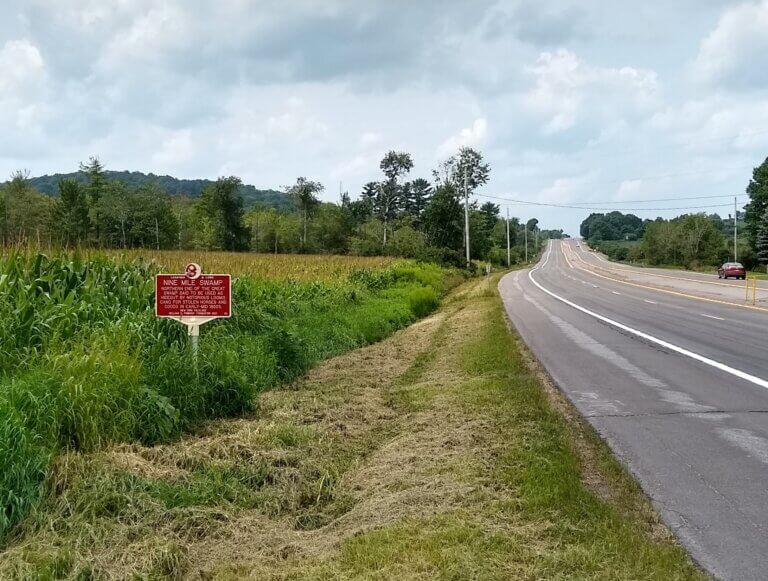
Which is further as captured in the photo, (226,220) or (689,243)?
(689,243)

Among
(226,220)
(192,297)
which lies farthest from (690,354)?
(226,220)

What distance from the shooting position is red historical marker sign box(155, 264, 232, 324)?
23.7 ft

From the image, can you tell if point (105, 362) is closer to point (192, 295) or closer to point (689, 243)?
point (192, 295)

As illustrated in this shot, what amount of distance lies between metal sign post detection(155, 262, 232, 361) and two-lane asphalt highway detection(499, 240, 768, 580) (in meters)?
4.88

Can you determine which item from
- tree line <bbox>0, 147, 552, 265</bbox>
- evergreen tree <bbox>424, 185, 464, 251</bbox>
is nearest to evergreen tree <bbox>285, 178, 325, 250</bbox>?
tree line <bbox>0, 147, 552, 265</bbox>

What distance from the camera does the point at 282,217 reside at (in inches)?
3600

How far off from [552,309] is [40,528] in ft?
69.9

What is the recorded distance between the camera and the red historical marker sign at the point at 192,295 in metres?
7.21

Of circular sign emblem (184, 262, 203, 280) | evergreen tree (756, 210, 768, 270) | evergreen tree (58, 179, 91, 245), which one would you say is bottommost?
circular sign emblem (184, 262, 203, 280)

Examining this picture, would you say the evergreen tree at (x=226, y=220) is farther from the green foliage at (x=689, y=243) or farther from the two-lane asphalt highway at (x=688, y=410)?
the two-lane asphalt highway at (x=688, y=410)

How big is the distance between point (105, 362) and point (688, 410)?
6902mm

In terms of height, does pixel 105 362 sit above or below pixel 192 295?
below

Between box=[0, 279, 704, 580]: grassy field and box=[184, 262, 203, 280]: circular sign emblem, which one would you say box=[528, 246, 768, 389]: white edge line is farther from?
box=[184, 262, 203, 280]: circular sign emblem

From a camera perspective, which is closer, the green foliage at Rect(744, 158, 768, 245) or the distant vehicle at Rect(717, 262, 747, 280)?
the distant vehicle at Rect(717, 262, 747, 280)
